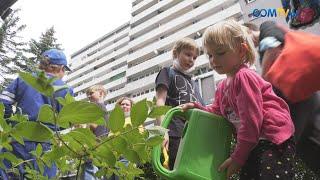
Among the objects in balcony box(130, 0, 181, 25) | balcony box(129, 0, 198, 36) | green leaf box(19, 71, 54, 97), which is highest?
balcony box(130, 0, 181, 25)

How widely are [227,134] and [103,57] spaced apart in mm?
64458

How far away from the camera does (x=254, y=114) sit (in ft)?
4.56

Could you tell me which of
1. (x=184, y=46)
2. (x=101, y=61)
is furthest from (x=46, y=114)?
(x=101, y=61)

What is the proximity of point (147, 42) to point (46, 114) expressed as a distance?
52426 mm

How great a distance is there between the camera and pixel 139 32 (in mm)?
54312

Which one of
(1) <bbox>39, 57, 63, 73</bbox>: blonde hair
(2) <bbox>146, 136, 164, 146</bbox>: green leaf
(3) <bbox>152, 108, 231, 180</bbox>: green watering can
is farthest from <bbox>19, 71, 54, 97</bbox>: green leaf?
(1) <bbox>39, 57, 63, 73</bbox>: blonde hair

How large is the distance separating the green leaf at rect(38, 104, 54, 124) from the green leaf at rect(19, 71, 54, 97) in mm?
38

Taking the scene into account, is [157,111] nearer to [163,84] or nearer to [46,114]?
[46,114]

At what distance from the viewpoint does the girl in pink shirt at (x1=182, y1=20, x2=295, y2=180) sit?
4.54ft

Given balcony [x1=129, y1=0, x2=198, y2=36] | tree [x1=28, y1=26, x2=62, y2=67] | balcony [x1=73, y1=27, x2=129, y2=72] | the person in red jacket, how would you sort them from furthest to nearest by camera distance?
balcony [x1=73, y1=27, x2=129, y2=72]
balcony [x1=129, y1=0, x2=198, y2=36]
tree [x1=28, y1=26, x2=62, y2=67]
the person in red jacket

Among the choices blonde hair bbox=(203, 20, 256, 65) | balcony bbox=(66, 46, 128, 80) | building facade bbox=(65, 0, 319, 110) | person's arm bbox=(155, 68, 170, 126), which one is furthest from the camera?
balcony bbox=(66, 46, 128, 80)

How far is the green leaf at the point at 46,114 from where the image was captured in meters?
0.51

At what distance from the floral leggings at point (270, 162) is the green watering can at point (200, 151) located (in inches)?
3.9

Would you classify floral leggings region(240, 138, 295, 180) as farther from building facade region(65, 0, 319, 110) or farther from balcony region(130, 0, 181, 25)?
balcony region(130, 0, 181, 25)
